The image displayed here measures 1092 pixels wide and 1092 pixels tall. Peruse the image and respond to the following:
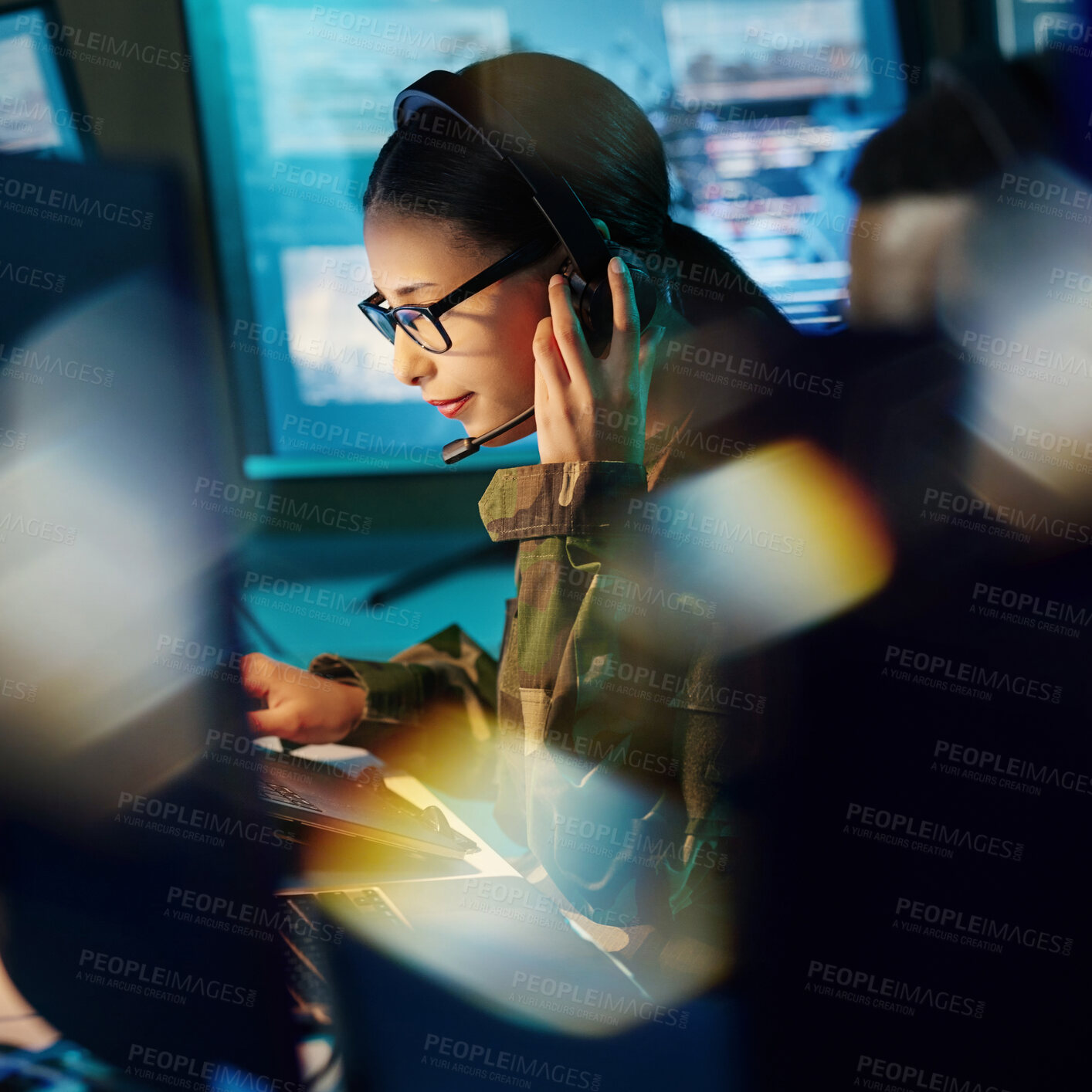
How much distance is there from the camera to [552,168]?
76 cm

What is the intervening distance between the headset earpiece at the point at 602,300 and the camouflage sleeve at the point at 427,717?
0.52 m

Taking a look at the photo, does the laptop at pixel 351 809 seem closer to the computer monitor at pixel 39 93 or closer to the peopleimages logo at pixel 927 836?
the peopleimages logo at pixel 927 836

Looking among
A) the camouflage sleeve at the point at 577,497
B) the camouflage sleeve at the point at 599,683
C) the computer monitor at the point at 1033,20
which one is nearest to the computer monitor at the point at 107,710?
the camouflage sleeve at the point at 599,683

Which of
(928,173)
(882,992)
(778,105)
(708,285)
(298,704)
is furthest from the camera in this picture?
(778,105)

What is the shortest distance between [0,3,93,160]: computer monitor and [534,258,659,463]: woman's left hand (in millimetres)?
1328

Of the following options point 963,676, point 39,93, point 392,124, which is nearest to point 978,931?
point 963,676

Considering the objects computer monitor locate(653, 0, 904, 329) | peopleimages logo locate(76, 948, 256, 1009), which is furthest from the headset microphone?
computer monitor locate(653, 0, 904, 329)

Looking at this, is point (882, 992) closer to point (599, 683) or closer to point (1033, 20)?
point (599, 683)

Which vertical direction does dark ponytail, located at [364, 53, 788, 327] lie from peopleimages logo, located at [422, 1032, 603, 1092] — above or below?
above

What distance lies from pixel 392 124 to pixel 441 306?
44.9 inches

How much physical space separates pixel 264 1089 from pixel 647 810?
1.34ft

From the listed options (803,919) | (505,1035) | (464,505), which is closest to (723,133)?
(464,505)

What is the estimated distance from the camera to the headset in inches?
28.5

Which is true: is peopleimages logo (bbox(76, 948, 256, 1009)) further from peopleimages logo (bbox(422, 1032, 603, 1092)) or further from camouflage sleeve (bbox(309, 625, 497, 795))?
camouflage sleeve (bbox(309, 625, 497, 795))
